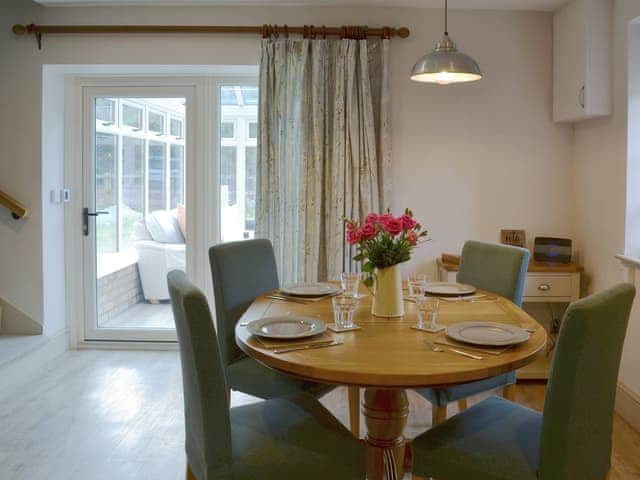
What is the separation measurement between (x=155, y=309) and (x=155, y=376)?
0.81 m

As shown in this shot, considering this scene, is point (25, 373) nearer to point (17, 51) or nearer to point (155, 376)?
point (155, 376)

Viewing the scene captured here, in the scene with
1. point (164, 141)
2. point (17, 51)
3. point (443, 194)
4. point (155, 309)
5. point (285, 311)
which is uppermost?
point (17, 51)

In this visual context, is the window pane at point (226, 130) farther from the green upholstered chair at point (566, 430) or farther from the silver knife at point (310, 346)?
the green upholstered chair at point (566, 430)

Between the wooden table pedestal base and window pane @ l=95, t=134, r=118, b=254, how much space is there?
296cm

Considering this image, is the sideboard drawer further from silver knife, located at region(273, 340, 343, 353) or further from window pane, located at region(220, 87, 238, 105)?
window pane, located at region(220, 87, 238, 105)

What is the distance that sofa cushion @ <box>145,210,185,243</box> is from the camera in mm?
4422

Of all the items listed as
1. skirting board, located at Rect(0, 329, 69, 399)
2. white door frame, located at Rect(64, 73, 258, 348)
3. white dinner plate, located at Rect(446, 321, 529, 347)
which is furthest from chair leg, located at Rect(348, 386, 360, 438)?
skirting board, located at Rect(0, 329, 69, 399)

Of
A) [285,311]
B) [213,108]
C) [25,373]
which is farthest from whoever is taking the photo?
[213,108]

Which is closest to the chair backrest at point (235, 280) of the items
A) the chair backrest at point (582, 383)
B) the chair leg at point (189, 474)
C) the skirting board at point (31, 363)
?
the chair leg at point (189, 474)

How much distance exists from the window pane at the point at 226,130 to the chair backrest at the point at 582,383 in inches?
125

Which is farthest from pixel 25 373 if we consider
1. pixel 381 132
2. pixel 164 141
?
pixel 381 132

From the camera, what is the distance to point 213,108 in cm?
430

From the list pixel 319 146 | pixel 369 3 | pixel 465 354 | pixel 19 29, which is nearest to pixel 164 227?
Result: pixel 319 146

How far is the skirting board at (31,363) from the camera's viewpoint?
141 inches
